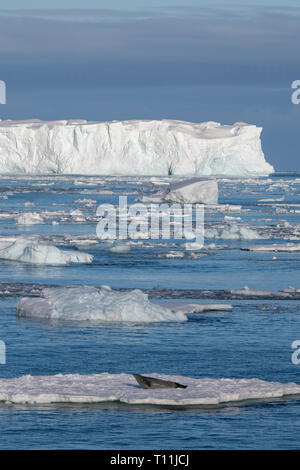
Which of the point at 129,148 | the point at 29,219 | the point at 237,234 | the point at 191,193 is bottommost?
the point at 237,234

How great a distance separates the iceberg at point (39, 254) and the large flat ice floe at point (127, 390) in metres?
11.6

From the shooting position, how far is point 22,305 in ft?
54.9

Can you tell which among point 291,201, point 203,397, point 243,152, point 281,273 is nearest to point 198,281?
point 281,273

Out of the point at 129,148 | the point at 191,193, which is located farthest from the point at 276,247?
the point at 129,148

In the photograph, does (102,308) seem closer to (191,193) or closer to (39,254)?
(39,254)

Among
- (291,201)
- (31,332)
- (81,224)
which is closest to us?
(31,332)

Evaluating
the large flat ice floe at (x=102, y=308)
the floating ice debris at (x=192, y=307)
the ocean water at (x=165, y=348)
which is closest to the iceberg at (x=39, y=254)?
the ocean water at (x=165, y=348)

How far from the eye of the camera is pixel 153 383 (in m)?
11.6

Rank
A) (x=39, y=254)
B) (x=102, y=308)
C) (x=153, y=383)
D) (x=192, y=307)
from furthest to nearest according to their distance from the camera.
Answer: (x=39, y=254) → (x=192, y=307) → (x=102, y=308) → (x=153, y=383)

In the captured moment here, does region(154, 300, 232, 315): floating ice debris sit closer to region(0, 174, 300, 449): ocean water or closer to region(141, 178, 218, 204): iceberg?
region(0, 174, 300, 449): ocean water

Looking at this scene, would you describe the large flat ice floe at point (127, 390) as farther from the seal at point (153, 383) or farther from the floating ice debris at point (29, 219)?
the floating ice debris at point (29, 219)

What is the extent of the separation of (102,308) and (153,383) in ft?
15.3

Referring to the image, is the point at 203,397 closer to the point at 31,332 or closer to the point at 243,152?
the point at 31,332
